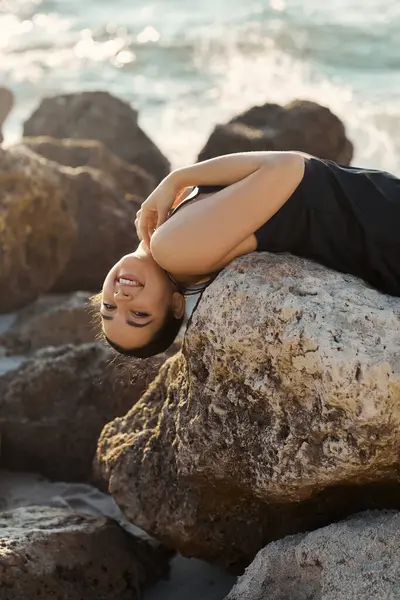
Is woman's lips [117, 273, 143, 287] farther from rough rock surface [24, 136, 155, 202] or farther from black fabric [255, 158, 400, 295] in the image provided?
rough rock surface [24, 136, 155, 202]

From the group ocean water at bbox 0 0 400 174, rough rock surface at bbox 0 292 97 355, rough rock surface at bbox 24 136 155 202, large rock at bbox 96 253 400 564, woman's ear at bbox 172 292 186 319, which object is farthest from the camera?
ocean water at bbox 0 0 400 174

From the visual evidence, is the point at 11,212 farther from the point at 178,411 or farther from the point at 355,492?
the point at 355,492

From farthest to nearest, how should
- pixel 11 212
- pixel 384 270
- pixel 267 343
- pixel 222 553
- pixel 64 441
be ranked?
pixel 11 212 → pixel 64 441 → pixel 222 553 → pixel 384 270 → pixel 267 343

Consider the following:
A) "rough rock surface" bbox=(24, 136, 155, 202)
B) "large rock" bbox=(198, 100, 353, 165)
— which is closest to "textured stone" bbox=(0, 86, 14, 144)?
"rough rock surface" bbox=(24, 136, 155, 202)

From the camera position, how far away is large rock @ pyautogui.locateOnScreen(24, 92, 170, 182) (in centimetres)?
793

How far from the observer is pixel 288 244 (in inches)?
110

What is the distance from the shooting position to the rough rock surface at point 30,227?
5.12 m

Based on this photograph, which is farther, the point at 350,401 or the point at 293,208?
the point at 293,208

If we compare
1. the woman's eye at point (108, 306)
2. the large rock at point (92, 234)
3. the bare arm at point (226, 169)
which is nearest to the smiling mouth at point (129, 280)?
the woman's eye at point (108, 306)

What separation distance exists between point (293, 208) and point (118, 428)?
1.22 meters

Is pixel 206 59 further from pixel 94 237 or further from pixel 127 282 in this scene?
pixel 127 282

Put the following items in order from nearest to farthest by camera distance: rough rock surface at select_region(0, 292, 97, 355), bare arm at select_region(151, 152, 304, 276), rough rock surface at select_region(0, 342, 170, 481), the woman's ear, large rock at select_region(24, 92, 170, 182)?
bare arm at select_region(151, 152, 304, 276) < the woman's ear < rough rock surface at select_region(0, 342, 170, 481) < rough rock surface at select_region(0, 292, 97, 355) < large rock at select_region(24, 92, 170, 182)

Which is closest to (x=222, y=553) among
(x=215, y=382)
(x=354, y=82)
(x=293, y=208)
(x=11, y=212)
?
(x=215, y=382)

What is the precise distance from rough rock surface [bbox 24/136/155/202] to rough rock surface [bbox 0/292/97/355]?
194cm
